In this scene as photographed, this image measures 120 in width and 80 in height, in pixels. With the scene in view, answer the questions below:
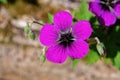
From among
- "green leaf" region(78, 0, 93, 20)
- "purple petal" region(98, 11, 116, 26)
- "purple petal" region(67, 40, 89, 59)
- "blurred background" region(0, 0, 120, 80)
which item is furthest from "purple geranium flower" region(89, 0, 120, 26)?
"blurred background" region(0, 0, 120, 80)

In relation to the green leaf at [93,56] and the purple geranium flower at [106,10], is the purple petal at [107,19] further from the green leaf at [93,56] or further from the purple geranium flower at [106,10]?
the green leaf at [93,56]

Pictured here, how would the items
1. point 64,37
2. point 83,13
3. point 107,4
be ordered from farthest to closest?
point 83,13
point 107,4
point 64,37

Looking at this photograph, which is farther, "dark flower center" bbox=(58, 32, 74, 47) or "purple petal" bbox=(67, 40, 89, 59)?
"dark flower center" bbox=(58, 32, 74, 47)

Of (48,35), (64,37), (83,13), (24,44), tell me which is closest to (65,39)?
(64,37)

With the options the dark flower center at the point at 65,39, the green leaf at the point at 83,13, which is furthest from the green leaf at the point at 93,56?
the dark flower center at the point at 65,39

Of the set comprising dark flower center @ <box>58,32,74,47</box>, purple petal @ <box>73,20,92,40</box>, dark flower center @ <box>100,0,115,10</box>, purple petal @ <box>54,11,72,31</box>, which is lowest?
dark flower center @ <box>58,32,74,47</box>

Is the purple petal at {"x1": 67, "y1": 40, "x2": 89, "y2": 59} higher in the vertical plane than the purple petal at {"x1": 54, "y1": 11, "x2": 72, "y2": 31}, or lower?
lower

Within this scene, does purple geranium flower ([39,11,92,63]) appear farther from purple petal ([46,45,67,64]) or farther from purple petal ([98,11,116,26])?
purple petal ([98,11,116,26])

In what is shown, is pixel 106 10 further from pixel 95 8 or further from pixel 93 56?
pixel 93 56
